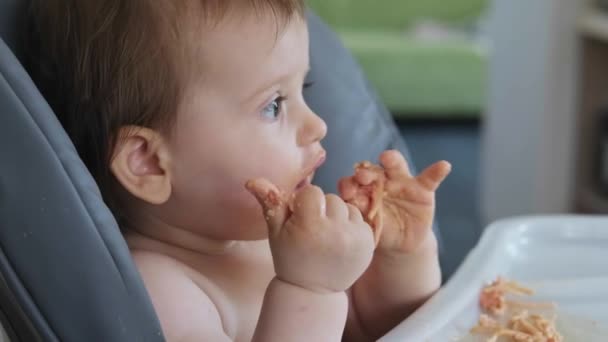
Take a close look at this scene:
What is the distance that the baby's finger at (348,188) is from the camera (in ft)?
2.38

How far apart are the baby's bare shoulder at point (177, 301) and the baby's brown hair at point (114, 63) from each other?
3.4 inches

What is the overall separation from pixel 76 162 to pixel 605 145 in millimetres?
1918

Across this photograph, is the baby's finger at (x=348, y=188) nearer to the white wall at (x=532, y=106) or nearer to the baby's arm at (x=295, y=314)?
the baby's arm at (x=295, y=314)

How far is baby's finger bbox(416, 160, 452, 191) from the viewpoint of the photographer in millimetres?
751

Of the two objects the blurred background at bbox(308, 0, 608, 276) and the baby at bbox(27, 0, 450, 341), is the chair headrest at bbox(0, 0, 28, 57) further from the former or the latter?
the blurred background at bbox(308, 0, 608, 276)

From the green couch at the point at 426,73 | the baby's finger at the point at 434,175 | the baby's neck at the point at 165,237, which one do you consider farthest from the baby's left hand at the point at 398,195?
the green couch at the point at 426,73

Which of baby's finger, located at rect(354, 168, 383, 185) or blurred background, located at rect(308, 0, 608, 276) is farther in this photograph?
blurred background, located at rect(308, 0, 608, 276)

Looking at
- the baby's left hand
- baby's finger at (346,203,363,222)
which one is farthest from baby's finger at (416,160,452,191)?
baby's finger at (346,203,363,222)

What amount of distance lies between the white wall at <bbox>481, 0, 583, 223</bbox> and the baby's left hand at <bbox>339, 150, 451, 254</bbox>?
1.51m

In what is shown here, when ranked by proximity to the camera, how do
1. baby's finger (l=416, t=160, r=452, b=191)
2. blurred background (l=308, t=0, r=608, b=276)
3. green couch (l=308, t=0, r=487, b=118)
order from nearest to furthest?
baby's finger (l=416, t=160, r=452, b=191), blurred background (l=308, t=0, r=608, b=276), green couch (l=308, t=0, r=487, b=118)

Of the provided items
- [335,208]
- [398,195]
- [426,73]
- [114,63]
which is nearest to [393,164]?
[398,195]

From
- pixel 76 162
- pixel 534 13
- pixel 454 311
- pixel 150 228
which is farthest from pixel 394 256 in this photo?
pixel 534 13

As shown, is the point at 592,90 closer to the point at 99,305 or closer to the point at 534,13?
the point at 534,13

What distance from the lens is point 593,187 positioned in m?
2.38
